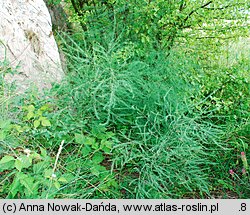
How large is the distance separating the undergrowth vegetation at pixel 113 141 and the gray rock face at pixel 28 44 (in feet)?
0.93

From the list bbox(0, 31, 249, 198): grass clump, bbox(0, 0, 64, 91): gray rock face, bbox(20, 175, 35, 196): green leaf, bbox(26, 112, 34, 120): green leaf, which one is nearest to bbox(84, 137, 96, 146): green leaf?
bbox(0, 31, 249, 198): grass clump

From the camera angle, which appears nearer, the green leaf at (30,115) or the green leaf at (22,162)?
the green leaf at (22,162)

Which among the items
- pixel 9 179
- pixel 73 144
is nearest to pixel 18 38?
pixel 73 144

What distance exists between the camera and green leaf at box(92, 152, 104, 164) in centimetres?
284

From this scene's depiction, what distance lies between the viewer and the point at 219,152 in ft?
11.0

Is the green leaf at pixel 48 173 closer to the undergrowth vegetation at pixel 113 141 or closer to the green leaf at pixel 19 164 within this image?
the undergrowth vegetation at pixel 113 141

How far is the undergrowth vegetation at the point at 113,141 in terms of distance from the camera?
2.64m

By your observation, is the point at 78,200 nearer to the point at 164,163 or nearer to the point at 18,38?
the point at 164,163

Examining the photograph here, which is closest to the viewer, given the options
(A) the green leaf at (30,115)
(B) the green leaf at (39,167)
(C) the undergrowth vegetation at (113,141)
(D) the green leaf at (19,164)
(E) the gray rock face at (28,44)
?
(D) the green leaf at (19,164)

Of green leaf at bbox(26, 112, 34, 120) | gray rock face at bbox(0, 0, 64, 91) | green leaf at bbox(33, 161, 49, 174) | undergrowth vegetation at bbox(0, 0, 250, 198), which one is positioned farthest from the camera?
gray rock face at bbox(0, 0, 64, 91)

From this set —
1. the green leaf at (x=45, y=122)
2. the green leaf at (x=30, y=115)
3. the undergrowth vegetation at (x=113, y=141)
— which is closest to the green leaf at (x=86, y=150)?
the undergrowth vegetation at (x=113, y=141)

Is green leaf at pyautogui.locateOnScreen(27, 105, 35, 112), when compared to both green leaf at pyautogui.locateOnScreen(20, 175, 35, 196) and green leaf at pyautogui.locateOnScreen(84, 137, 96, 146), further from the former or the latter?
green leaf at pyautogui.locateOnScreen(20, 175, 35, 196)

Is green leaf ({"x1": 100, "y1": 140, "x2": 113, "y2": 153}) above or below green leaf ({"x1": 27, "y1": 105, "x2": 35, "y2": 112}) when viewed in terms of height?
below

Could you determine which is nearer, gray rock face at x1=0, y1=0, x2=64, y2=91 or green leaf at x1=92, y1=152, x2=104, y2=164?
green leaf at x1=92, y1=152, x2=104, y2=164
